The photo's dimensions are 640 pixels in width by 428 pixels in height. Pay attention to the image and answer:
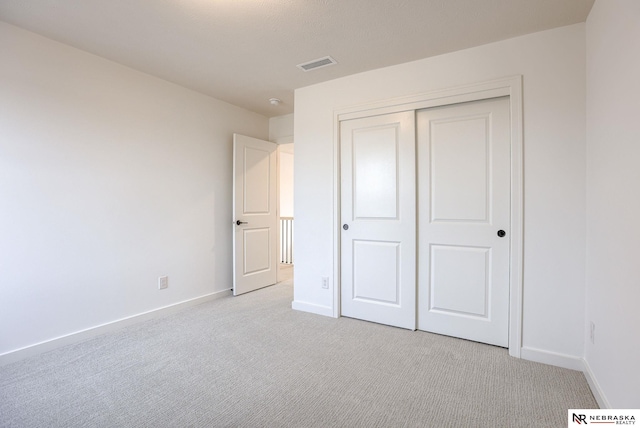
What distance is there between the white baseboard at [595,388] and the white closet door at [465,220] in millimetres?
498

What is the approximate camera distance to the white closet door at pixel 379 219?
2.76 metres

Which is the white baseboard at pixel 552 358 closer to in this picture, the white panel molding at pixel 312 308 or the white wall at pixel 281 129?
the white panel molding at pixel 312 308

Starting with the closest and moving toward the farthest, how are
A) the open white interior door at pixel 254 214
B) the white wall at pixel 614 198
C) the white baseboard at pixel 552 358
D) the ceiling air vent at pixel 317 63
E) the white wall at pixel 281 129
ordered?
the white wall at pixel 614 198 < the white baseboard at pixel 552 358 < the ceiling air vent at pixel 317 63 < the open white interior door at pixel 254 214 < the white wall at pixel 281 129

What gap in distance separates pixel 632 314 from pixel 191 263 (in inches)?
140

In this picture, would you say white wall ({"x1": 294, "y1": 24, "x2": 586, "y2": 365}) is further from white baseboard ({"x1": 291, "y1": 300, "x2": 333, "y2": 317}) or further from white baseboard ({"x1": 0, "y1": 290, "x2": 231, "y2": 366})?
white baseboard ({"x1": 0, "y1": 290, "x2": 231, "y2": 366})

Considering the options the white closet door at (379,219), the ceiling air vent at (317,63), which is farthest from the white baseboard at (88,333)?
the ceiling air vent at (317,63)

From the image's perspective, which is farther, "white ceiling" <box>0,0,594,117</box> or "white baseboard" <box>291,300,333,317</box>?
"white baseboard" <box>291,300,333,317</box>

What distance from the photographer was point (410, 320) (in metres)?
2.77

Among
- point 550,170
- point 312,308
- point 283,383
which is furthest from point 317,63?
point 283,383

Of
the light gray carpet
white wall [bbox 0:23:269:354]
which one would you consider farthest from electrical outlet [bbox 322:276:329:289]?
white wall [bbox 0:23:269:354]

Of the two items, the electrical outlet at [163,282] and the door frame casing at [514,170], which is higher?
the door frame casing at [514,170]

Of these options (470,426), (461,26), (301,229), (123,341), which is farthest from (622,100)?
(123,341)

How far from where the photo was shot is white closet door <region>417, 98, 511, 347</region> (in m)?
2.40

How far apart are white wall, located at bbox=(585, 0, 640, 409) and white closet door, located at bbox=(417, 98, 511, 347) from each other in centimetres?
53
